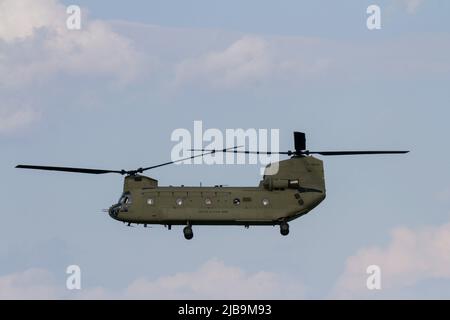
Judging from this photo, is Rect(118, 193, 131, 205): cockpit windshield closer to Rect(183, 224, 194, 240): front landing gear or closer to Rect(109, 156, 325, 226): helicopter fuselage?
Rect(109, 156, 325, 226): helicopter fuselage

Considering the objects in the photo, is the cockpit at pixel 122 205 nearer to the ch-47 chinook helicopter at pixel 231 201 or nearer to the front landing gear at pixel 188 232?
the ch-47 chinook helicopter at pixel 231 201

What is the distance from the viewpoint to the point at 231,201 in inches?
5709

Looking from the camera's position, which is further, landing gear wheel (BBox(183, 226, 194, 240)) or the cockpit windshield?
the cockpit windshield

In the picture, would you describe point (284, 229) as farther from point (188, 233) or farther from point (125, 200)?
point (125, 200)

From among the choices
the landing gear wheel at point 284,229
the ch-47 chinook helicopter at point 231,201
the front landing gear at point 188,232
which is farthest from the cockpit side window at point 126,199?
the landing gear wheel at point 284,229

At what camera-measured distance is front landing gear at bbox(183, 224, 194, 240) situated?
145 m

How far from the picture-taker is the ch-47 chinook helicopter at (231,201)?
476 feet

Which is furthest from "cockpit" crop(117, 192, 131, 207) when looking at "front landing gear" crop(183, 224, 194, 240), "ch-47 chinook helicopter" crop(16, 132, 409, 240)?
"front landing gear" crop(183, 224, 194, 240)

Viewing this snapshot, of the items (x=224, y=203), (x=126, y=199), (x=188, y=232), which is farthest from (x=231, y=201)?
(x=126, y=199)

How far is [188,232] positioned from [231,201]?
14.2 feet

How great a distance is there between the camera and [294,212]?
14550 centimetres
